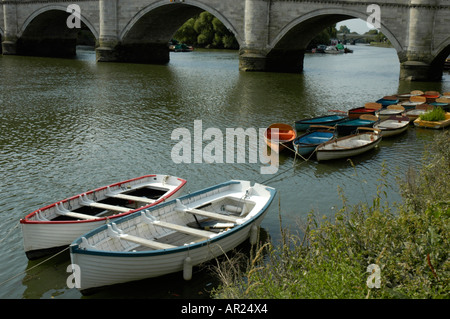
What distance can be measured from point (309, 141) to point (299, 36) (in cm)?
2406

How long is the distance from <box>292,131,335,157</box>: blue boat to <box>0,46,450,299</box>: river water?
0.36 m

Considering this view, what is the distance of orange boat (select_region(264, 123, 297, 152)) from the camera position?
1630 cm

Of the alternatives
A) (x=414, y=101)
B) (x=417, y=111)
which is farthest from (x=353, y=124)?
(x=414, y=101)

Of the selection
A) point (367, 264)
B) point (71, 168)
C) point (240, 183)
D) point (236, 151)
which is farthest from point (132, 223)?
point (236, 151)

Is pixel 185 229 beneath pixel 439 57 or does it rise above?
beneath

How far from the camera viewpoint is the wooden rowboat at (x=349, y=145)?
15625 mm

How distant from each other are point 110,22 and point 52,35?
12.2 metres

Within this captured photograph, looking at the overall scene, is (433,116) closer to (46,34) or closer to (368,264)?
(368,264)

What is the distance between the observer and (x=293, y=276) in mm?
7090

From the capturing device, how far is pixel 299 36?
39.2 metres

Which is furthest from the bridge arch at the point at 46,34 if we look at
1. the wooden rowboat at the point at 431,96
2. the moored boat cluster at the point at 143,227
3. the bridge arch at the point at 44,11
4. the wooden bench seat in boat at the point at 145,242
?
the wooden bench seat in boat at the point at 145,242

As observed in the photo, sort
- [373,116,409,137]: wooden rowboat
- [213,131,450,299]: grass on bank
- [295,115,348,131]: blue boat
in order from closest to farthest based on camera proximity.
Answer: [213,131,450,299]: grass on bank → [373,116,409,137]: wooden rowboat → [295,115,348,131]: blue boat

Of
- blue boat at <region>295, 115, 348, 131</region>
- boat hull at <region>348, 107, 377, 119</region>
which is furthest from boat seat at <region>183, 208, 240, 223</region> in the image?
boat hull at <region>348, 107, 377, 119</region>

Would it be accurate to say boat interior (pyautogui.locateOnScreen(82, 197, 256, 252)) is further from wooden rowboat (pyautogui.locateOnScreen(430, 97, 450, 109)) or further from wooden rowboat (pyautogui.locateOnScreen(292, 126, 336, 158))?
wooden rowboat (pyautogui.locateOnScreen(430, 97, 450, 109))
